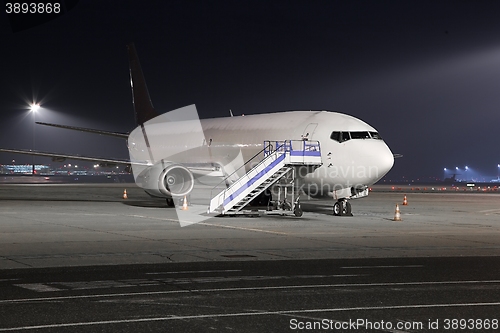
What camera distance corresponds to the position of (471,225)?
86.1 feet

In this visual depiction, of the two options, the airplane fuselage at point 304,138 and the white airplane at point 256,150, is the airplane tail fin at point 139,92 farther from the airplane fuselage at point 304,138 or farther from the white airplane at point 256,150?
the airplane fuselage at point 304,138

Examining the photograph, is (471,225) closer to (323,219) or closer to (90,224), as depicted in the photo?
(323,219)

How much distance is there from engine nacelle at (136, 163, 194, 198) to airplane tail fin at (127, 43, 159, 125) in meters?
13.0

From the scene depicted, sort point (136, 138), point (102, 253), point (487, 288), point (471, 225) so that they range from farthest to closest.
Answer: point (136, 138) → point (471, 225) → point (102, 253) → point (487, 288)

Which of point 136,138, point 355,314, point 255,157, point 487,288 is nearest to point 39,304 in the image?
point 355,314

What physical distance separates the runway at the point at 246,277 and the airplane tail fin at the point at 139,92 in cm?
2241

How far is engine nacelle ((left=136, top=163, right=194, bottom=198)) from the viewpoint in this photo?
33125 mm

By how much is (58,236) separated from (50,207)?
13.9 m

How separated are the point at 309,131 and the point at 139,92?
64.8 ft

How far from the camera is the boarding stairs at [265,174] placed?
1115 inches

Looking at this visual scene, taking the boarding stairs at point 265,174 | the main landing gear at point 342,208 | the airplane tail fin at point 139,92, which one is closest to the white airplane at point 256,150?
the main landing gear at point 342,208

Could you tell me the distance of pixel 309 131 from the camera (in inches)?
1214

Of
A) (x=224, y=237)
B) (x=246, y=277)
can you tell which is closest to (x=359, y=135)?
(x=224, y=237)

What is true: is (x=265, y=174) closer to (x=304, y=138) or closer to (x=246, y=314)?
(x=304, y=138)
